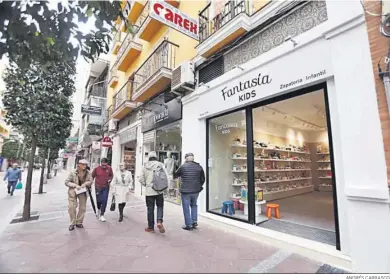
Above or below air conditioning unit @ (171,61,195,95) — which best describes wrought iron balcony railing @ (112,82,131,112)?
above

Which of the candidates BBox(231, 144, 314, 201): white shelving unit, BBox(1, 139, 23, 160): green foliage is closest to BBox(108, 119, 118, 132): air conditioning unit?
BBox(231, 144, 314, 201): white shelving unit

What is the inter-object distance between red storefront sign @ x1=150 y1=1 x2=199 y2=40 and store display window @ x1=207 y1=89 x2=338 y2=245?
2582 millimetres

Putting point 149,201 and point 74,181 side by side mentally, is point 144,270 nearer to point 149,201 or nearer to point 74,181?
point 149,201

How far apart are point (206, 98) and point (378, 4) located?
3982 mm

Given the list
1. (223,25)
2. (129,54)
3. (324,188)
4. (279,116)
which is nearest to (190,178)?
(279,116)

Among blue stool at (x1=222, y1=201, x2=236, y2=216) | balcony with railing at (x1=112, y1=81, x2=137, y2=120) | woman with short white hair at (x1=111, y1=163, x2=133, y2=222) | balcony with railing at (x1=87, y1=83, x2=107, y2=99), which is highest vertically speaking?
balcony with railing at (x1=87, y1=83, x2=107, y2=99)

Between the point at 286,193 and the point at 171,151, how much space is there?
478 centimetres

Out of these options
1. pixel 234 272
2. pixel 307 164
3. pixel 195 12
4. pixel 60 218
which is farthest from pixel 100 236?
pixel 307 164

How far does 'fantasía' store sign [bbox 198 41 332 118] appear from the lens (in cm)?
389

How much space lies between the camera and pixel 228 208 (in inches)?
233

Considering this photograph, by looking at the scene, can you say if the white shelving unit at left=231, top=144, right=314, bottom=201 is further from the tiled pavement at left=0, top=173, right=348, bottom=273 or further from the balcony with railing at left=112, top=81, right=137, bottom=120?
the balcony with railing at left=112, top=81, right=137, bottom=120

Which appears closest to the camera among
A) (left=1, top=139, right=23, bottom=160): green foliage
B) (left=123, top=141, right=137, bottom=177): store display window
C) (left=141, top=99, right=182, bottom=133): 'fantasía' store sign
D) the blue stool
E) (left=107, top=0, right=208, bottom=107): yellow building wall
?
the blue stool

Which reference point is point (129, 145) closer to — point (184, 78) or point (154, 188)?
point (184, 78)

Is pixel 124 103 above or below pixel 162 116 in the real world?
above
